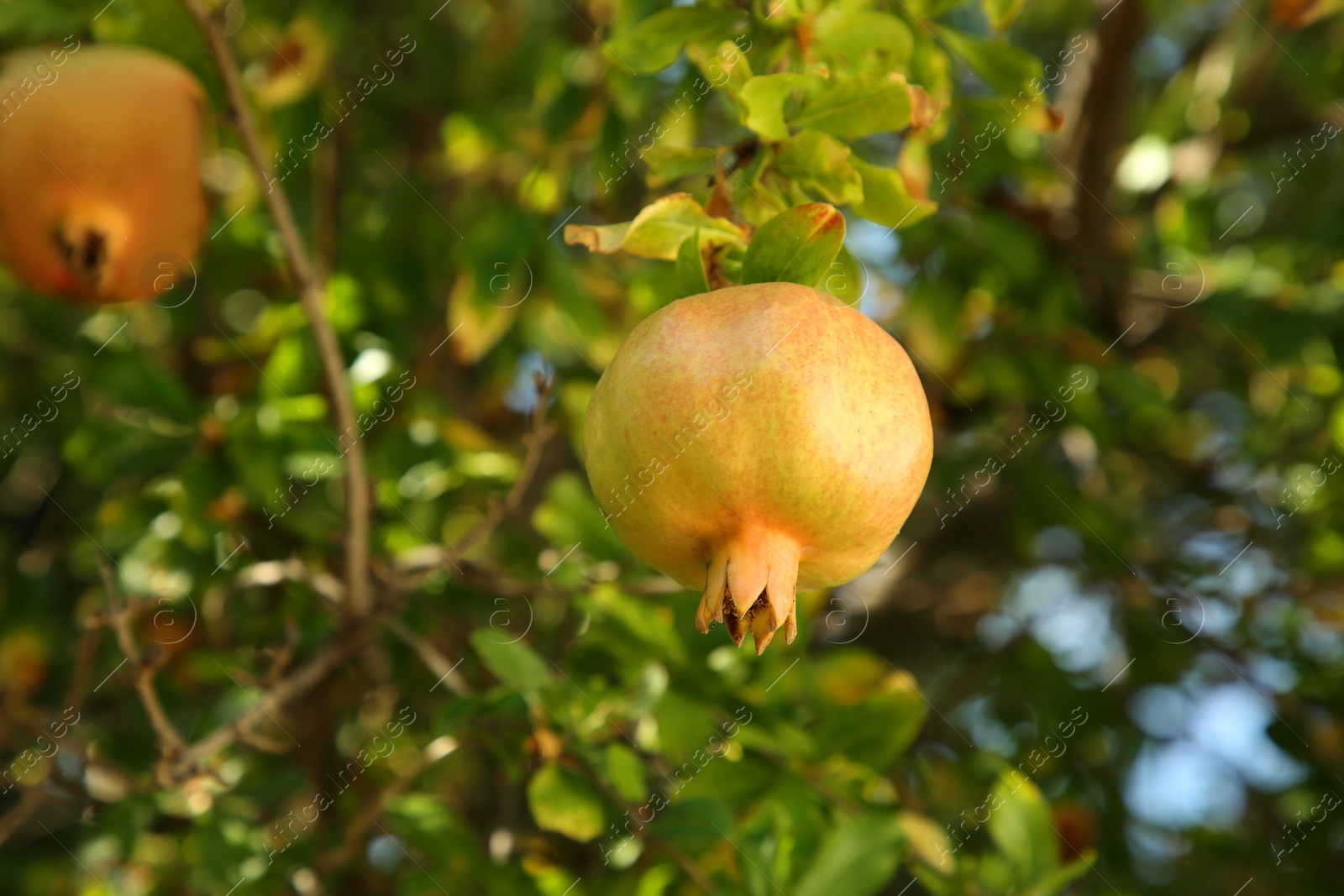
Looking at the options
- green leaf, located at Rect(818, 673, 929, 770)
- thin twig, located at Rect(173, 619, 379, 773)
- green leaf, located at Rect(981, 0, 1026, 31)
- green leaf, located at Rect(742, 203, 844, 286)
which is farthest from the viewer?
green leaf, located at Rect(818, 673, 929, 770)

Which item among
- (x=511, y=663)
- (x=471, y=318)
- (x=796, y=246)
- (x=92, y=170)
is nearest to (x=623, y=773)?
(x=511, y=663)

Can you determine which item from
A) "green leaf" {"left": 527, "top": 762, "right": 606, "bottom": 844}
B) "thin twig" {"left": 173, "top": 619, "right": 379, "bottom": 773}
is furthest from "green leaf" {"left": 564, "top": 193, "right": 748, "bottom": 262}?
"thin twig" {"left": 173, "top": 619, "right": 379, "bottom": 773}

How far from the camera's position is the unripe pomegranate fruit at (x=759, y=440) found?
31.3 inches

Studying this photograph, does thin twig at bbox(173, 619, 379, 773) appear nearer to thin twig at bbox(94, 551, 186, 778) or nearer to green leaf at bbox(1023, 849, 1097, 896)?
thin twig at bbox(94, 551, 186, 778)

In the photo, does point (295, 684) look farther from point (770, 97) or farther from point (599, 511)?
point (770, 97)

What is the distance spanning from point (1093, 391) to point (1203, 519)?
30.7 inches

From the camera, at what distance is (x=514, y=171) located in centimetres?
268

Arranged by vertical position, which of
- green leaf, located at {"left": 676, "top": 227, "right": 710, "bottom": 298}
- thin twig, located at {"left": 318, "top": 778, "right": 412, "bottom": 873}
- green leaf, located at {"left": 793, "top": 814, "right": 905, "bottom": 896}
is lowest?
green leaf, located at {"left": 793, "top": 814, "right": 905, "bottom": 896}

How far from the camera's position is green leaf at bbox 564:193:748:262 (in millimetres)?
955

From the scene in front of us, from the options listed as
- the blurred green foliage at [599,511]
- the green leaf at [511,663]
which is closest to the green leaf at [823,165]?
the blurred green foliage at [599,511]

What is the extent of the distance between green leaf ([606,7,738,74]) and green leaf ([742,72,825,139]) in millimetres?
216

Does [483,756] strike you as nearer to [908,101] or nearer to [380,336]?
[380,336]

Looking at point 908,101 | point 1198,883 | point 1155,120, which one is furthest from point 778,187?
point 1198,883

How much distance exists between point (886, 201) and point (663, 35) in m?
0.31
